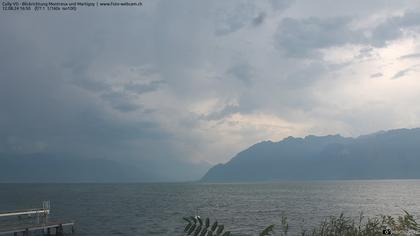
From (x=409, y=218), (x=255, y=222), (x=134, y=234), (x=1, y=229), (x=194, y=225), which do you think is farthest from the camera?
(x=255, y=222)

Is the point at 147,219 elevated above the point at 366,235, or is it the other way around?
the point at 366,235

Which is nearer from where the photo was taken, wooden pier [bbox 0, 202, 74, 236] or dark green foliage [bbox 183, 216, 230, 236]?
dark green foliage [bbox 183, 216, 230, 236]

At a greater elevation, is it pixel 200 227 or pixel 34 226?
pixel 200 227

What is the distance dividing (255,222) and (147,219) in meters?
22.7

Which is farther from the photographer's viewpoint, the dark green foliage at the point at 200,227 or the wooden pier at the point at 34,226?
the wooden pier at the point at 34,226

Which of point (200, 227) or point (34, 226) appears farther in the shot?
point (34, 226)

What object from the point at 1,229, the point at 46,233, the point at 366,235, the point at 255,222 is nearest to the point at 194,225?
the point at 366,235

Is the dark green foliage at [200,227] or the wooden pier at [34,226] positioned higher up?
the dark green foliage at [200,227]

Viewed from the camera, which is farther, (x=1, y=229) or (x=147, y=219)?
(x=147, y=219)

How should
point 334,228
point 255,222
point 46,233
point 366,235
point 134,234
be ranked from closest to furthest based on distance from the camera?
point 366,235
point 334,228
point 46,233
point 134,234
point 255,222

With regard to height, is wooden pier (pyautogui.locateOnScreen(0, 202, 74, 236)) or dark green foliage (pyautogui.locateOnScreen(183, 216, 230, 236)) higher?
dark green foliage (pyautogui.locateOnScreen(183, 216, 230, 236))

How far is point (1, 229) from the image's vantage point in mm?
51344

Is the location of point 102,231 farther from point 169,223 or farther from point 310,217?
point 310,217

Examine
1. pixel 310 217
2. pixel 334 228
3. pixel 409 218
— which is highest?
pixel 409 218
